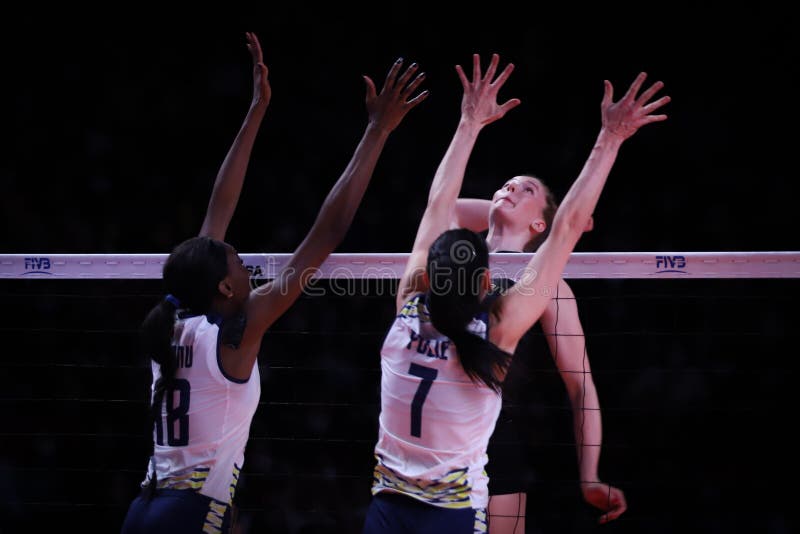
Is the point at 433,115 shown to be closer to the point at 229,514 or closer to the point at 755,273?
the point at 755,273

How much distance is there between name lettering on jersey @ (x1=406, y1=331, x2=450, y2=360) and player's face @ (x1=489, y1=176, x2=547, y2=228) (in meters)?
1.11

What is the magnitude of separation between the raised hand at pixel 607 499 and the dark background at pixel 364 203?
210 centimetres

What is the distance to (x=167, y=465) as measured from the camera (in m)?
1.99

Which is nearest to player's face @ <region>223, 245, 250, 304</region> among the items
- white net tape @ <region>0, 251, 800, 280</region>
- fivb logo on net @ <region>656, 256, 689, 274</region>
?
white net tape @ <region>0, 251, 800, 280</region>

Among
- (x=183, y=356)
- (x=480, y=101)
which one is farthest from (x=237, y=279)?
(x=480, y=101)

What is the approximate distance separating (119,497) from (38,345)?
152cm

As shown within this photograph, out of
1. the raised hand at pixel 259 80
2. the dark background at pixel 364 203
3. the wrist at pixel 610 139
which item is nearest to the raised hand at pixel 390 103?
the raised hand at pixel 259 80

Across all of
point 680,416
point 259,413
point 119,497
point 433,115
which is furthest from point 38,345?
point 680,416

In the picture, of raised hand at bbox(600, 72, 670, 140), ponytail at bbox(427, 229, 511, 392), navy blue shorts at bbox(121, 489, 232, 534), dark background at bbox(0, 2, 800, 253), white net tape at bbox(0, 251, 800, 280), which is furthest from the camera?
dark background at bbox(0, 2, 800, 253)

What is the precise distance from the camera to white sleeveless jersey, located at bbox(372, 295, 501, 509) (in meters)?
1.78

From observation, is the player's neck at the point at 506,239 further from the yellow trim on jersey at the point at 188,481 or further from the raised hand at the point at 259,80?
the yellow trim on jersey at the point at 188,481

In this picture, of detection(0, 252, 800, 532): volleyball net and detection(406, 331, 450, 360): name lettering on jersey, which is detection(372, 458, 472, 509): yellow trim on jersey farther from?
detection(0, 252, 800, 532): volleyball net

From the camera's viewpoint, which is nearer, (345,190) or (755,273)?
(345,190)

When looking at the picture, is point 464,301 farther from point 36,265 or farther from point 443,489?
point 36,265
